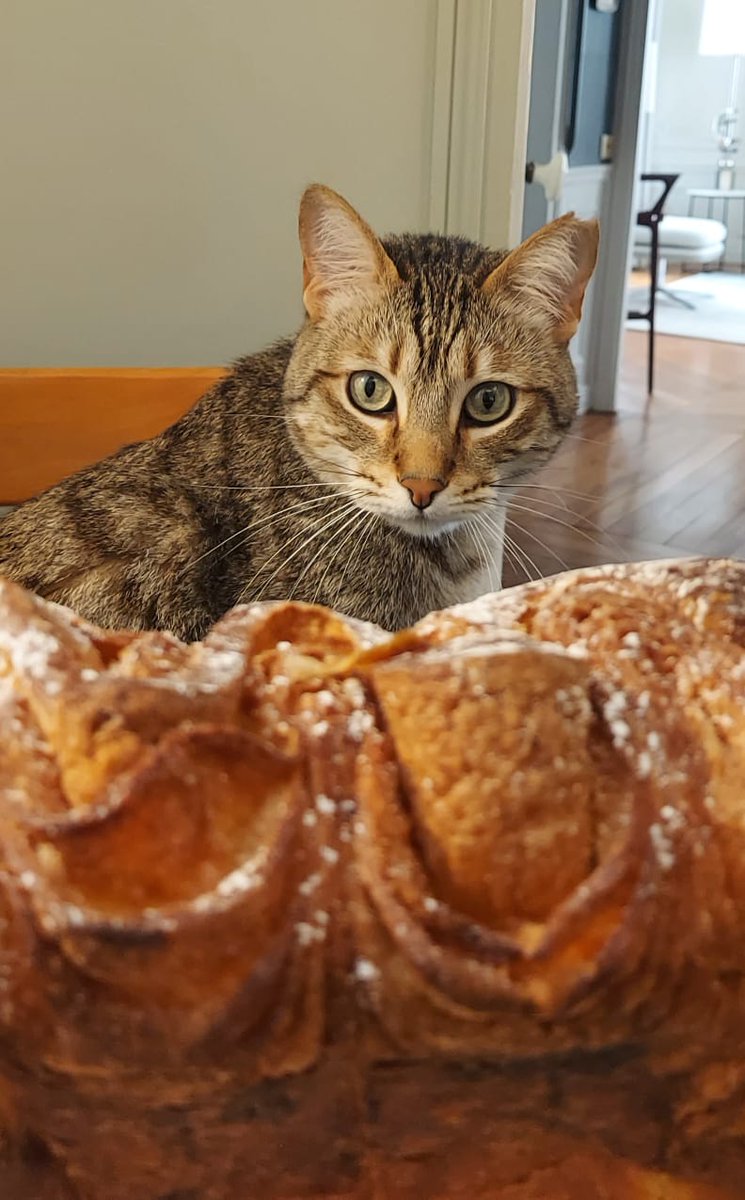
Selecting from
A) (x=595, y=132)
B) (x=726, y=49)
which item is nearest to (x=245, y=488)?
(x=595, y=132)

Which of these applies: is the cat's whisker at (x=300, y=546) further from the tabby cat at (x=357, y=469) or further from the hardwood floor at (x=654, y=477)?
the hardwood floor at (x=654, y=477)

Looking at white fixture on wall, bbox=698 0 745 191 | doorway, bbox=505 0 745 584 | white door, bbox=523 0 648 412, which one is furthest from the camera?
white fixture on wall, bbox=698 0 745 191

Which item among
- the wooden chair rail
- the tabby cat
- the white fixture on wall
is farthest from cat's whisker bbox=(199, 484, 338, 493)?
the white fixture on wall

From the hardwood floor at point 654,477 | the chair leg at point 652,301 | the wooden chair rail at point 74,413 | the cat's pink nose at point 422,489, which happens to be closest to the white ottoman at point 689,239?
the hardwood floor at point 654,477

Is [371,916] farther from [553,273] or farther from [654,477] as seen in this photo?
[654,477]

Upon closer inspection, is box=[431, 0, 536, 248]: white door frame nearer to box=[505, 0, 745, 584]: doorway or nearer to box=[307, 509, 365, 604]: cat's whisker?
box=[505, 0, 745, 584]: doorway

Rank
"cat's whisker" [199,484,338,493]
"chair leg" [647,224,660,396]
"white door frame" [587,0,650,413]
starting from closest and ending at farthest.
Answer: "cat's whisker" [199,484,338,493]
"white door frame" [587,0,650,413]
"chair leg" [647,224,660,396]

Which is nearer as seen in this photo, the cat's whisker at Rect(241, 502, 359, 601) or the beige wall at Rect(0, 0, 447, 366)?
the cat's whisker at Rect(241, 502, 359, 601)

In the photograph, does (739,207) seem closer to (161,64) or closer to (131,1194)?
(161,64)
